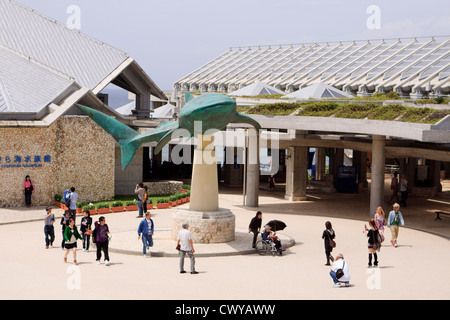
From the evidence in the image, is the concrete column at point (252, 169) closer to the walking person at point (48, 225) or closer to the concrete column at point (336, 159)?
the concrete column at point (336, 159)

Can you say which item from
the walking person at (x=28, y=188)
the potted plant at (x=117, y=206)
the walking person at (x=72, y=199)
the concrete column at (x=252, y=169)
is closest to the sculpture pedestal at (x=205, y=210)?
the walking person at (x=72, y=199)

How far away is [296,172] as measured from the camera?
36.7 m

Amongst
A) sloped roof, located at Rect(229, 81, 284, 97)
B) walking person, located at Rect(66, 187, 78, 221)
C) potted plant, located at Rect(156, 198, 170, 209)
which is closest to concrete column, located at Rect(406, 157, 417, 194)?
sloped roof, located at Rect(229, 81, 284, 97)

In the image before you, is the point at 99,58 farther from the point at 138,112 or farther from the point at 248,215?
the point at 248,215

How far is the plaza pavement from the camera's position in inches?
635

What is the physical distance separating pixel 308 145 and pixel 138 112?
1256cm

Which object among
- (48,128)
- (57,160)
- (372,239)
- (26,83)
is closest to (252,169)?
(57,160)

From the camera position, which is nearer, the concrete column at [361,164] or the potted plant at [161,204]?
the potted plant at [161,204]

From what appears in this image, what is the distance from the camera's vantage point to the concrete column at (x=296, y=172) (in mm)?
36438

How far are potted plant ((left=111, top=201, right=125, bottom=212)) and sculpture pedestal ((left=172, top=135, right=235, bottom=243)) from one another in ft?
28.3

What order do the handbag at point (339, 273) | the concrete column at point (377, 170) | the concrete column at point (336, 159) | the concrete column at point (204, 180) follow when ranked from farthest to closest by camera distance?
the concrete column at point (336, 159), the concrete column at point (377, 170), the concrete column at point (204, 180), the handbag at point (339, 273)

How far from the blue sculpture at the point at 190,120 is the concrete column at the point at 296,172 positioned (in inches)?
513

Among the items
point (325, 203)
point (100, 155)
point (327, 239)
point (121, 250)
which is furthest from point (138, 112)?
point (327, 239)

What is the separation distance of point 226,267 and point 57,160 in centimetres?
1465
